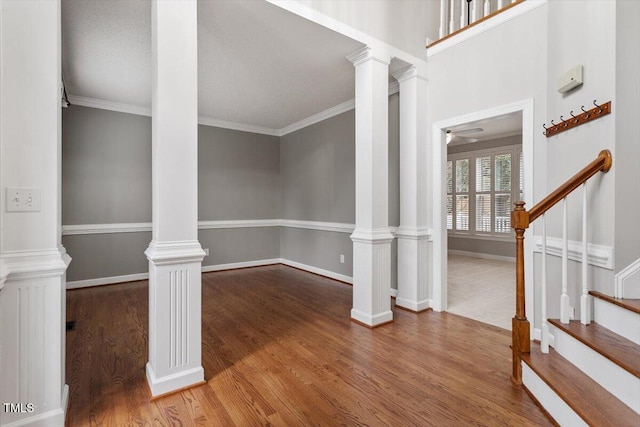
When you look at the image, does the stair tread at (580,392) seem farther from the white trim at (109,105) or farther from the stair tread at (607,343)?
the white trim at (109,105)

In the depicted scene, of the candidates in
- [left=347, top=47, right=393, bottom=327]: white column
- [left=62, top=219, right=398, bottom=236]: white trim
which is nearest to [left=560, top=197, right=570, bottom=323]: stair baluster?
[left=347, top=47, right=393, bottom=327]: white column

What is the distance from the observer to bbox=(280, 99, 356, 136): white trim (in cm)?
458

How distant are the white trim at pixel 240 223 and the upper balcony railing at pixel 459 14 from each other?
3.88 m

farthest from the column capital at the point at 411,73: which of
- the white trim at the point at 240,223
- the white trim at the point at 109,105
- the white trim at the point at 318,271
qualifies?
the white trim at the point at 109,105

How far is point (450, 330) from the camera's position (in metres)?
2.90

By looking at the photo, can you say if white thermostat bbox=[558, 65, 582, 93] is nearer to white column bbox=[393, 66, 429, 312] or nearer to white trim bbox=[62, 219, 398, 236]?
white column bbox=[393, 66, 429, 312]

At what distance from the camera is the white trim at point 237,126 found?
5289mm

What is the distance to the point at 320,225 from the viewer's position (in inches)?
201

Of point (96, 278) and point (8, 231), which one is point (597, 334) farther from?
point (96, 278)

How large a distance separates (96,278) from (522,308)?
16.6 feet

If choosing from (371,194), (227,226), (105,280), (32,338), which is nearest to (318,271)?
(227,226)

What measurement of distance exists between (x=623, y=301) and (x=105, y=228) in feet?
18.0

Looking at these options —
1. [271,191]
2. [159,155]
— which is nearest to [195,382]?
[159,155]

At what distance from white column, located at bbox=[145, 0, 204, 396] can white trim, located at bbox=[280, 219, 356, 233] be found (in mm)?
2868
